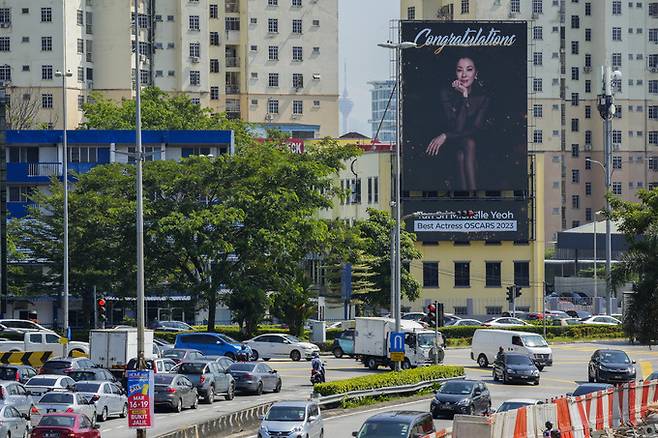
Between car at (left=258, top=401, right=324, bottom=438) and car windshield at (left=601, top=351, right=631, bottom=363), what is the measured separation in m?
23.0

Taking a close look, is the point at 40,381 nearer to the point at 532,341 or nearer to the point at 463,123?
the point at 532,341

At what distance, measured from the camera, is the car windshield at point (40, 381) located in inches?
1918

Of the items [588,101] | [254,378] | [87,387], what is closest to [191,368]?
[254,378]

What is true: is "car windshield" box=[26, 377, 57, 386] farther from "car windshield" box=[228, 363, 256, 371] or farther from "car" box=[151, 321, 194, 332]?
"car" box=[151, 321, 194, 332]

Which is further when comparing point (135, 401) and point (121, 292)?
point (121, 292)

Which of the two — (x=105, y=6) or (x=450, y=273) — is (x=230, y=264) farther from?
(x=105, y=6)

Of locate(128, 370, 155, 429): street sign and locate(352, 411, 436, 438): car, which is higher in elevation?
locate(128, 370, 155, 429): street sign

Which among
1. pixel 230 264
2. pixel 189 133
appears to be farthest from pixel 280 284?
pixel 189 133

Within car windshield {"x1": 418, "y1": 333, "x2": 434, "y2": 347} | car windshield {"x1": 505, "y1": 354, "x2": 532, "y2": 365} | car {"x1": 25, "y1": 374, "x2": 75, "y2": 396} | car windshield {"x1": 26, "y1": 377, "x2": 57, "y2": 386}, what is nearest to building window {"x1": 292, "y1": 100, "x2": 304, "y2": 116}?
car windshield {"x1": 418, "y1": 333, "x2": 434, "y2": 347}

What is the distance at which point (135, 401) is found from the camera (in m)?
36.1

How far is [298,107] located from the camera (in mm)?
164000

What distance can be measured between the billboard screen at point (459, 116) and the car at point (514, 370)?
47.5 m

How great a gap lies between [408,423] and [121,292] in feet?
150

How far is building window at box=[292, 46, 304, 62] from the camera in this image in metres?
163
